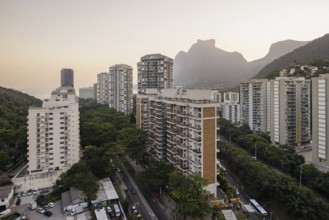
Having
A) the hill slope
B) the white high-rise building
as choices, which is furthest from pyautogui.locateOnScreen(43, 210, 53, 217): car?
the hill slope

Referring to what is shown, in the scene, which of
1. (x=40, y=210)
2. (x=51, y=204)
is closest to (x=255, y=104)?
(x=51, y=204)

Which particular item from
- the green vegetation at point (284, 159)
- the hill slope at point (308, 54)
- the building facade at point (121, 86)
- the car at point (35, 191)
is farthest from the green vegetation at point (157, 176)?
the hill slope at point (308, 54)

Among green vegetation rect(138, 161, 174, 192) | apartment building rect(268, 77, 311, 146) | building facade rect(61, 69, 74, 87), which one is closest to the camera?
green vegetation rect(138, 161, 174, 192)

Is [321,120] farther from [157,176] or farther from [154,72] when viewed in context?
[154,72]

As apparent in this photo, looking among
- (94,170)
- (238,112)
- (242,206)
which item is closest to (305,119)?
(238,112)

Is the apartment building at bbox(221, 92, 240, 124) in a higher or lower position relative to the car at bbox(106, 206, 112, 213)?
higher

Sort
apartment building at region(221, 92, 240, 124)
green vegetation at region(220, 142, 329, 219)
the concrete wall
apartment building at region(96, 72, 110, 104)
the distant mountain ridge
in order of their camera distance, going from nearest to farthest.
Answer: green vegetation at region(220, 142, 329, 219) < the concrete wall < apartment building at region(221, 92, 240, 124) < apartment building at region(96, 72, 110, 104) < the distant mountain ridge

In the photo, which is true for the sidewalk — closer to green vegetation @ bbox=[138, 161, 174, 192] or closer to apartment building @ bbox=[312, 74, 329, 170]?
green vegetation @ bbox=[138, 161, 174, 192]
